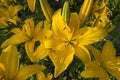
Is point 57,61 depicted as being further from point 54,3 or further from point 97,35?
point 54,3

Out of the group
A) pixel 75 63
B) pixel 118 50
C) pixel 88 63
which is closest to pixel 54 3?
pixel 118 50

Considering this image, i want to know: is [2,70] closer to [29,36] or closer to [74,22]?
[29,36]

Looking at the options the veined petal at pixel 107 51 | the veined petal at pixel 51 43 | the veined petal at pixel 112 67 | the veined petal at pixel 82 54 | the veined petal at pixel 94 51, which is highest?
the veined petal at pixel 51 43

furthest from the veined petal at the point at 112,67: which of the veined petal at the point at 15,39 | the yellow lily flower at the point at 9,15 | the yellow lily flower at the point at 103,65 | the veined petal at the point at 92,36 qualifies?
the yellow lily flower at the point at 9,15

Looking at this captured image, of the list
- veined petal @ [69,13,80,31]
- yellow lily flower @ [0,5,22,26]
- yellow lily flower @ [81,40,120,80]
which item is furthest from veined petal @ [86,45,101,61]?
yellow lily flower @ [0,5,22,26]

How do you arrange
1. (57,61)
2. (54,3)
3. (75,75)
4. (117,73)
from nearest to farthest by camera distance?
(57,61) < (117,73) < (75,75) < (54,3)

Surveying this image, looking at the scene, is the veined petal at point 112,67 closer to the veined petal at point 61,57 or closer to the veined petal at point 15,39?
the veined petal at point 61,57
